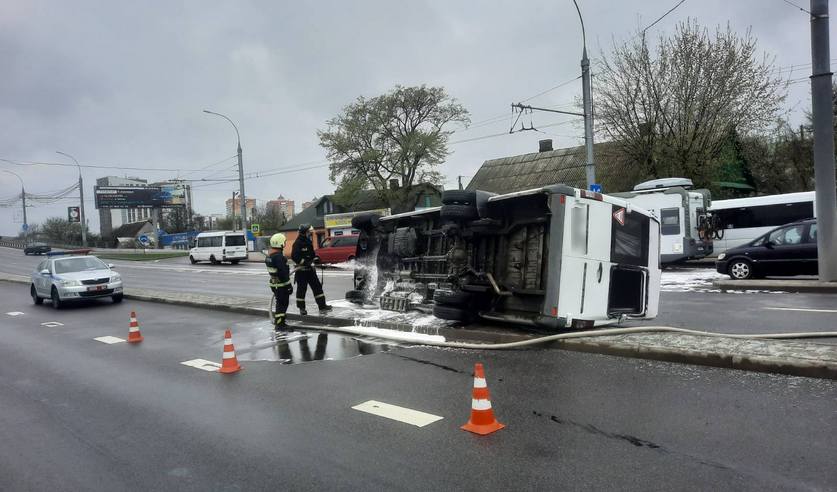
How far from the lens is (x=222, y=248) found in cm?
3609

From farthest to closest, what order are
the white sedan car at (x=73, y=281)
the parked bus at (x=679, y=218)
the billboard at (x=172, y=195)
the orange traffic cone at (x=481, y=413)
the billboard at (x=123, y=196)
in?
the billboard at (x=172, y=195), the billboard at (x=123, y=196), the parked bus at (x=679, y=218), the white sedan car at (x=73, y=281), the orange traffic cone at (x=481, y=413)

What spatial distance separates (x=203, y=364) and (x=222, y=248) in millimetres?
30461

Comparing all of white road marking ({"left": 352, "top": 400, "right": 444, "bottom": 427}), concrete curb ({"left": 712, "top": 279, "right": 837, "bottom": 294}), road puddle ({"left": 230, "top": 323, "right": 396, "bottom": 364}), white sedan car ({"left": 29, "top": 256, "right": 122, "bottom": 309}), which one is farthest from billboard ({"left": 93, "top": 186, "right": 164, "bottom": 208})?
white road marking ({"left": 352, "top": 400, "right": 444, "bottom": 427})

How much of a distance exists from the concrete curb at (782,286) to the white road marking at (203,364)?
11674mm

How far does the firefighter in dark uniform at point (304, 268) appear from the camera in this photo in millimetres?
10422

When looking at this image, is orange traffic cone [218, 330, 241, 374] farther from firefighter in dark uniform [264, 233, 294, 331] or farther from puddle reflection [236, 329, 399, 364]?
firefighter in dark uniform [264, 233, 294, 331]

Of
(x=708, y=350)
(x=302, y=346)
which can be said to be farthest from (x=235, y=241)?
(x=708, y=350)

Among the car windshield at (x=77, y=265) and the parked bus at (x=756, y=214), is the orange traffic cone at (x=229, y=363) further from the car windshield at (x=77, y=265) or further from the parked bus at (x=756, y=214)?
the parked bus at (x=756, y=214)

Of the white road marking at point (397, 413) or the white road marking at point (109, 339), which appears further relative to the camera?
the white road marking at point (109, 339)

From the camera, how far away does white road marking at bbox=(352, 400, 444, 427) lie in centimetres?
466

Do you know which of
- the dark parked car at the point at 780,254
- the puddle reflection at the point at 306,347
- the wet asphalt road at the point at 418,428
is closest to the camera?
the wet asphalt road at the point at 418,428

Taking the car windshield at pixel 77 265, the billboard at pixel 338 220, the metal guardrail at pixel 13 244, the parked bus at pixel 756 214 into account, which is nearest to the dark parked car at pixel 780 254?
the parked bus at pixel 756 214

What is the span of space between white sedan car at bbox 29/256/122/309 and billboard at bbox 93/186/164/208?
65733 millimetres

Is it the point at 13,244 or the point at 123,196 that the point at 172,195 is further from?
the point at 13,244
